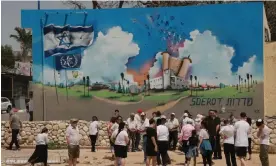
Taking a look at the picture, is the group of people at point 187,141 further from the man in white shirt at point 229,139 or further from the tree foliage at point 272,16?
the tree foliage at point 272,16

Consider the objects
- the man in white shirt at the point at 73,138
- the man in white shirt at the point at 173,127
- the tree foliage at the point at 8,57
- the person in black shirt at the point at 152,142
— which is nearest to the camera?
the person in black shirt at the point at 152,142

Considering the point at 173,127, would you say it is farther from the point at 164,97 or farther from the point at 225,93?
the point at 225,93

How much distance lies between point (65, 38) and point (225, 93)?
25.8 ft

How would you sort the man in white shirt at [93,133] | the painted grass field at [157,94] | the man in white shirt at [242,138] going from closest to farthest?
the man in white shirt at [242,138] < the man in white shirt at [93,133] < the painted grass field at [157,94]

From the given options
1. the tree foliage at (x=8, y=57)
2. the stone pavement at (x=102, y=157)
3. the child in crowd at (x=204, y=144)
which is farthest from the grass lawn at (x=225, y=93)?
the tree foliage at (x=8, y=57)

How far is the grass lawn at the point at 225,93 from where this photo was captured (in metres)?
22.3

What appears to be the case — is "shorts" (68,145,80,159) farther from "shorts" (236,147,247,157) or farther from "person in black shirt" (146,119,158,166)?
"shorts" (236,147,247,157)

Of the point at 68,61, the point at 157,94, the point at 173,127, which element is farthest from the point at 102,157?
the point at 68,61

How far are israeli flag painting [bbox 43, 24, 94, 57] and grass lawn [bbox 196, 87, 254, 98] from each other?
5.86m

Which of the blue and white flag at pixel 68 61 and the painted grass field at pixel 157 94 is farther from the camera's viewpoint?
the blue and white flag at pixel 68 61

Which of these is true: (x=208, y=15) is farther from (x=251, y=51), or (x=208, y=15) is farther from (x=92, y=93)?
(x=92, y=93)

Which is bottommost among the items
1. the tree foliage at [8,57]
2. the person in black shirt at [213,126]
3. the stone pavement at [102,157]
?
the stone pavement at [102,157]

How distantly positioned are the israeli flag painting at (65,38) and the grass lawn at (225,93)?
5.86m

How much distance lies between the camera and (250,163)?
16859 millimetres
